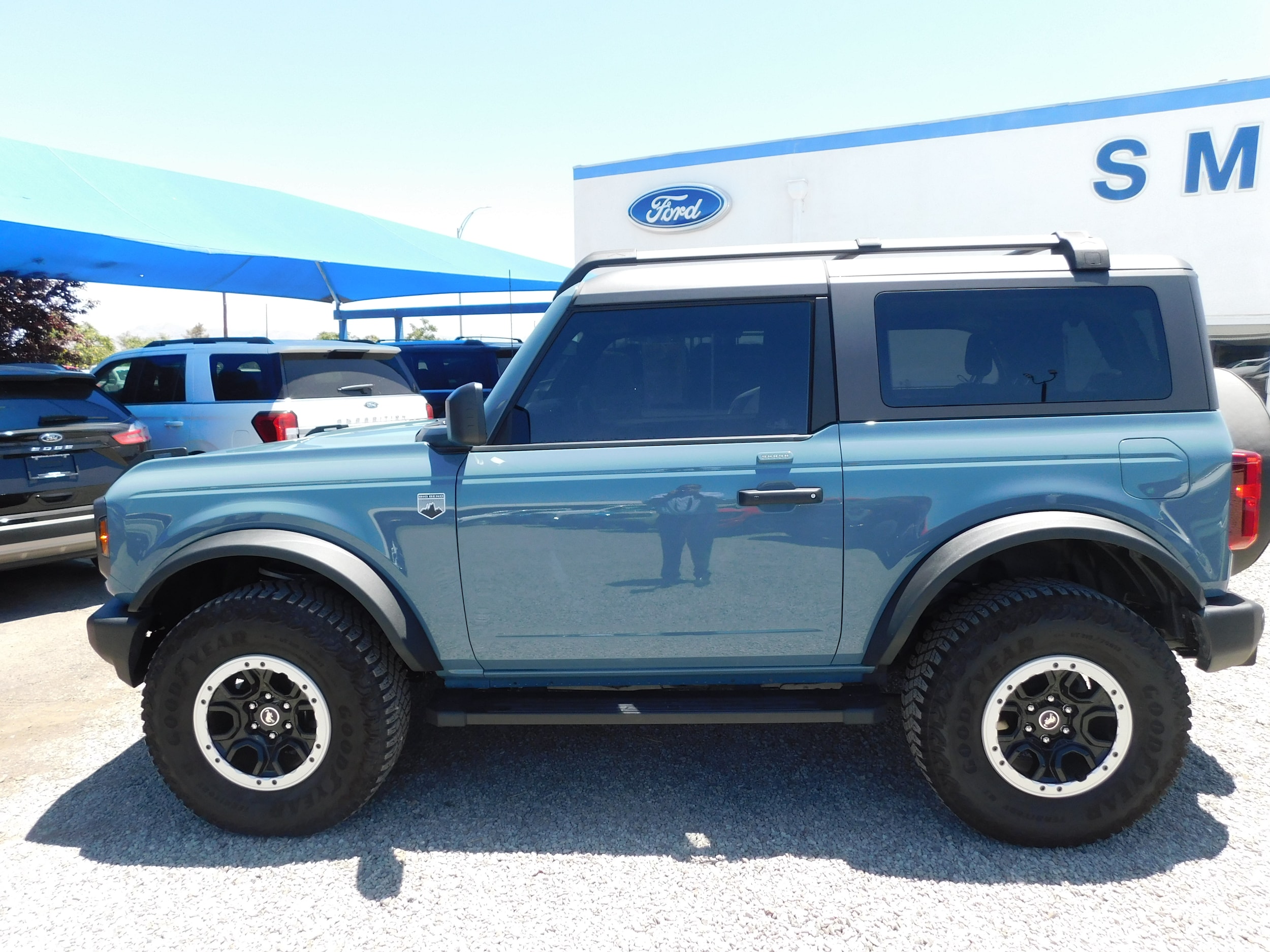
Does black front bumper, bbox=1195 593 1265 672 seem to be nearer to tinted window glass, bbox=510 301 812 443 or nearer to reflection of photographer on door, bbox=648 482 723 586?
tinted window glass, bbox=510 301 812 443

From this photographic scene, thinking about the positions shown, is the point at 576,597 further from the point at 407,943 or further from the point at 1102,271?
the point at 1102,271

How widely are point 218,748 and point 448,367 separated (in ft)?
36.5

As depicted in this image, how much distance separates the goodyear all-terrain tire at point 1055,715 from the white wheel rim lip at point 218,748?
2.12 metres

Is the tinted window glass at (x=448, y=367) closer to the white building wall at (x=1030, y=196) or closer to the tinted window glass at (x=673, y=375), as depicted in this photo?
the white building wall at (x=1030, y=196)

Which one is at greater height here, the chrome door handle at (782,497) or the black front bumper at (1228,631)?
the chrome door handle at (782,497)

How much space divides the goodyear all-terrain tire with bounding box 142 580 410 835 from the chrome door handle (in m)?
1.44

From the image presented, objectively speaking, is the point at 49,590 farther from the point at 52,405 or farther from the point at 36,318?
the point at 36,318

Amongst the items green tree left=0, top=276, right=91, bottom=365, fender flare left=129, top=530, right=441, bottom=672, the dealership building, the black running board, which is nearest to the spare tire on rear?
the black running board

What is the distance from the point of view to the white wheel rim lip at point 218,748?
275cm

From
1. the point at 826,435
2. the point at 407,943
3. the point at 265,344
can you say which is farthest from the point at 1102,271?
the point at 265,344

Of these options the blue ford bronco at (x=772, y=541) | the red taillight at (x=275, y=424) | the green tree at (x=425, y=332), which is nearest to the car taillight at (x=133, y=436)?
the red taillight at (x=275, y=424)

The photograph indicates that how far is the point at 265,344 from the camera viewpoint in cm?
661

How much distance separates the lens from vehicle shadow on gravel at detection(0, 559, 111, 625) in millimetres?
5629

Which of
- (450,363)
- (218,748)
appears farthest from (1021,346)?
(450,363)
